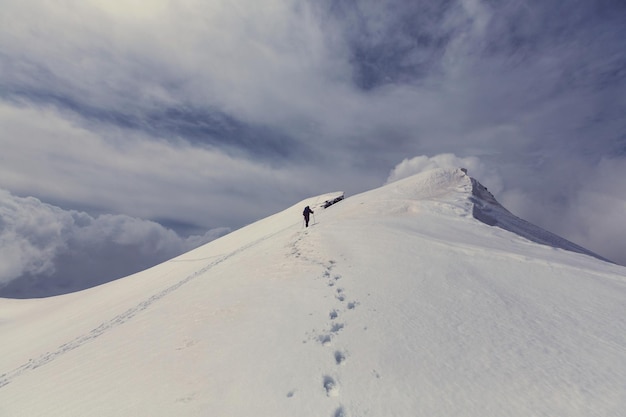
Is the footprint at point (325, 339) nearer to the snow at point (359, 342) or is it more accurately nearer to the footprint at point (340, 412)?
the snow at point (359, 342)

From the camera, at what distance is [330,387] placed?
6660 mm

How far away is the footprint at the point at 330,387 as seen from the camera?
645cm

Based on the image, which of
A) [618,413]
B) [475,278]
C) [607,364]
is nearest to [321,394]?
[618,413]

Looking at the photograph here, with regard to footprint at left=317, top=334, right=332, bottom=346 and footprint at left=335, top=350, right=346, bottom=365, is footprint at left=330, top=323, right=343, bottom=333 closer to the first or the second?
footprint at left=317, top=334, right=332, bottom=346

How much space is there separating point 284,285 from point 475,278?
6.64m

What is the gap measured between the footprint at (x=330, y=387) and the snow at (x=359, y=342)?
0.05 metres

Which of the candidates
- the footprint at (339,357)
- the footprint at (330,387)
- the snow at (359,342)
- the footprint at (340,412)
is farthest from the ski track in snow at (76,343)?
the footprint at (340,412)

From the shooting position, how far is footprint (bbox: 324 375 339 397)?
21.2 ft

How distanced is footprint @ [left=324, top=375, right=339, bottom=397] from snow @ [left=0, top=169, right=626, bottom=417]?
0.15 ft

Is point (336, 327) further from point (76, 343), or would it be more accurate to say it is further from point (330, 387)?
point (76, 343)

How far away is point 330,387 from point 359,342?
1.61m

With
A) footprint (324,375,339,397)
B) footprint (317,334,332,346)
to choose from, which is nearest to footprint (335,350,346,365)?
footprint (317,334,332,346)

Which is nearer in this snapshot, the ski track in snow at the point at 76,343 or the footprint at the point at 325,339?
the footprint at the point at 325,339

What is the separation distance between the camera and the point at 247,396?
256 inches
